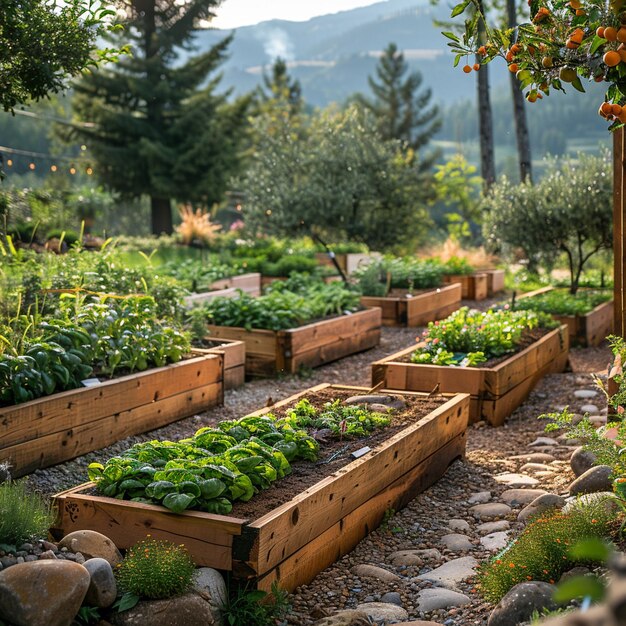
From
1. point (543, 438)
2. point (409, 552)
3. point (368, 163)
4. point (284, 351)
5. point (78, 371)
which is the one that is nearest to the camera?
point (409, 552)

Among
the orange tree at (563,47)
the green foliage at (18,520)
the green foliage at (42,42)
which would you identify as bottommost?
the green foliage at (18,520)

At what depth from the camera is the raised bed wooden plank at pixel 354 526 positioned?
3504 mm

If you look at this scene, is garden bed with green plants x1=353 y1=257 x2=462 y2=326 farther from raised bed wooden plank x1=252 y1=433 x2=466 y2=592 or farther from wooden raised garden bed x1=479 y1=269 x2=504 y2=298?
raised bed wooden plank x1=252 y1=433 x2=466 y2=592

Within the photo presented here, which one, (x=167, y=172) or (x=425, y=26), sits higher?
(x=425, y=26)

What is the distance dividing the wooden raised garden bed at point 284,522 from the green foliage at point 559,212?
7.67m

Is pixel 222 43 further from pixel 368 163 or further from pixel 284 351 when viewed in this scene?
pixel 284 351

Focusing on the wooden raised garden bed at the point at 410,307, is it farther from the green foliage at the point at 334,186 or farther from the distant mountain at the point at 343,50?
the distant mountain at the point at 343,50

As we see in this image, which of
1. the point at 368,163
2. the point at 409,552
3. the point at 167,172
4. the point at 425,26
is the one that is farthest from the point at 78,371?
the point at 425,26

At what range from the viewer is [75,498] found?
3596mm

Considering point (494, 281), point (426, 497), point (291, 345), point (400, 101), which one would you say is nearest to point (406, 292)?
point (494, 281)

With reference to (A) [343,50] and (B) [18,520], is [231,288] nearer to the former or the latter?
(B) [18,520]

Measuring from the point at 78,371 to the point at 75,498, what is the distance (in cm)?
199

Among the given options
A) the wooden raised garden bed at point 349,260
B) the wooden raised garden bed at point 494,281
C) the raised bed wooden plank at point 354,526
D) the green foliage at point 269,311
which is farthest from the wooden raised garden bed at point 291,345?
the wooden raised garden bed at point 349,260

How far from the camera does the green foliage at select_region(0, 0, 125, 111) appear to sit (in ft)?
14.8
